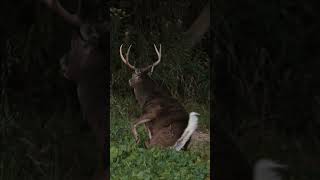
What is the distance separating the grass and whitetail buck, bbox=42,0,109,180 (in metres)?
0.18

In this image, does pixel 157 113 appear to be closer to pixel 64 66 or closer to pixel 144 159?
pixel 144 159

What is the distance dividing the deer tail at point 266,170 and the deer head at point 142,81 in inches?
17.2

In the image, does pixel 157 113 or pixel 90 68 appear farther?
pixel 157 113

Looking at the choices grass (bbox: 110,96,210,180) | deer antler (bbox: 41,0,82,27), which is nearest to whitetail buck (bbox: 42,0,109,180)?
deer antler (bbox: 41,0,82,27)

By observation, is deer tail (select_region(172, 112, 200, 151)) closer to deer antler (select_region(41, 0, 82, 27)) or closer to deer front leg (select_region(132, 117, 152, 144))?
deer front leg (select_region(132, 117, 152, 144))

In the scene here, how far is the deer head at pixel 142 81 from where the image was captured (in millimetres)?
1829

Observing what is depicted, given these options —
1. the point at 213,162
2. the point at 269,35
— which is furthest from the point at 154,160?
the point at 269,35

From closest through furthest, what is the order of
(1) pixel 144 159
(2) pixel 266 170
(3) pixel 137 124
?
(2) pixel 266 170, (1) pixel 144 159, (3) pixel 137 124

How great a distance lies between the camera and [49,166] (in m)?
1.57

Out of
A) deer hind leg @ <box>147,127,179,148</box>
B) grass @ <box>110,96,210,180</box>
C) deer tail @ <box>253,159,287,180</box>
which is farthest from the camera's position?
deer hind leg @ <box>147,127,179,148</box>

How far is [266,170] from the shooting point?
1522 millimetres

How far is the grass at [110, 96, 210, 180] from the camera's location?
5.70ft

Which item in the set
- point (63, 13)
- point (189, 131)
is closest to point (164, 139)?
point (189, 131)

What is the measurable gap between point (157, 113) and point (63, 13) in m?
0.48
